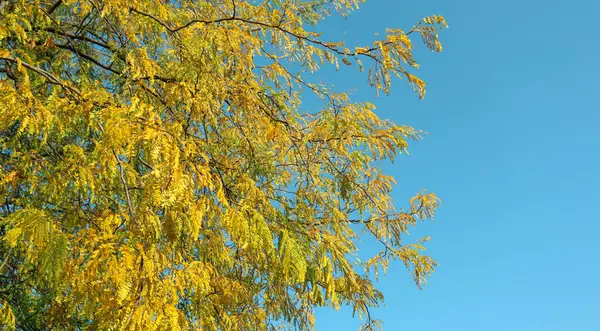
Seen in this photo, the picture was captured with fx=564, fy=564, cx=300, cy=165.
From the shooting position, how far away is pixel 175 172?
8.14 ft

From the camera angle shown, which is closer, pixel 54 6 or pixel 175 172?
pixel 175 172

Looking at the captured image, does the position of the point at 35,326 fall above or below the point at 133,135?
below

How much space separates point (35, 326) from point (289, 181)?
2.20 m

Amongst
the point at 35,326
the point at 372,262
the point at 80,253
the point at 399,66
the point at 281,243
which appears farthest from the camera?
the point at 372,262

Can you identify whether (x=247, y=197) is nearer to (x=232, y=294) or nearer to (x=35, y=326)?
(x=232, y=294)

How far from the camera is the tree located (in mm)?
2533

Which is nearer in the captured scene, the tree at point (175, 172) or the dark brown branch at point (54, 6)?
the tree at point (175, 172)

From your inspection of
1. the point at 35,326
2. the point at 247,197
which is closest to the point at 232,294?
the point at 247,197

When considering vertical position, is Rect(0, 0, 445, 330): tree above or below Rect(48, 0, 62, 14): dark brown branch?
below

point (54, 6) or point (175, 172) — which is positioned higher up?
point (54, 6)

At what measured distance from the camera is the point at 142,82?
11.7ft

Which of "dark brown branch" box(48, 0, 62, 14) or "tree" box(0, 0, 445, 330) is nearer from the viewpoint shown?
"tree" box(0, 0, 445, 330)

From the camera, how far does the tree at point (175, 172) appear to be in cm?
253

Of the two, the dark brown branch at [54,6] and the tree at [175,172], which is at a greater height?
the dark brown branch at [54,6]
